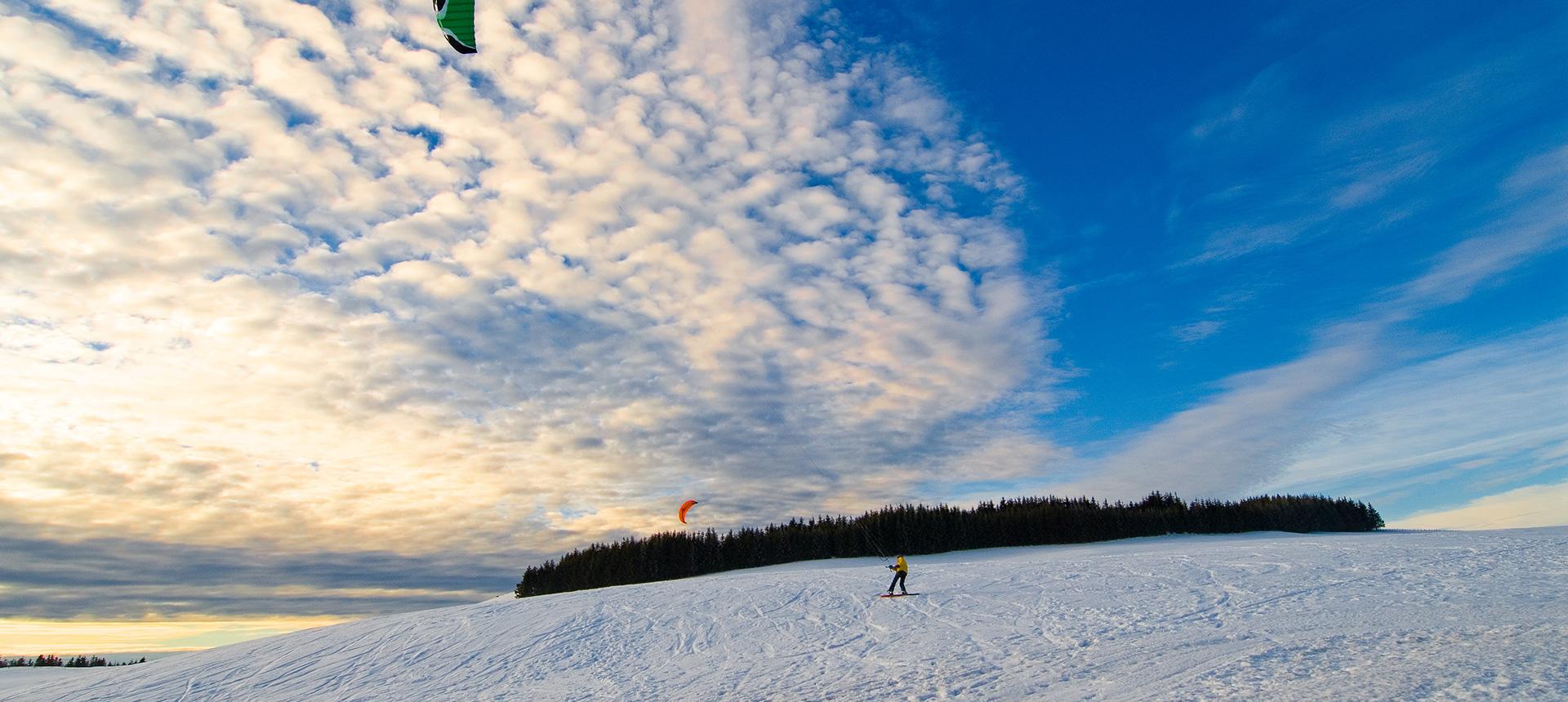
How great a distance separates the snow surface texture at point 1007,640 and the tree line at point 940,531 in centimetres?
2847

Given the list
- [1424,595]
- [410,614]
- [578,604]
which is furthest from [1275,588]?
[410,614]

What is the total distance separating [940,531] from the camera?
187 feet

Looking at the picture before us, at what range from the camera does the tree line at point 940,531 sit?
5609 cm

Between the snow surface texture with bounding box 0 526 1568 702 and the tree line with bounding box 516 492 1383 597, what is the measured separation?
2847cm

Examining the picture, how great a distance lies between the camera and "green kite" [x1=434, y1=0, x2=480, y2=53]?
1073 centimetres

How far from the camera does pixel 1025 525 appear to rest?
56.3 metres

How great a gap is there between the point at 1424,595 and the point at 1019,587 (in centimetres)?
927

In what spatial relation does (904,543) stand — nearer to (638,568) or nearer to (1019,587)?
(638,568)

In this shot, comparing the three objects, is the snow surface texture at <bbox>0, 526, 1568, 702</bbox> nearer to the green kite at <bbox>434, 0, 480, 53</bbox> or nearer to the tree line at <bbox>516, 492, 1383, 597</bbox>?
the green kite at <bbox>434, 0, 480, 53</bbox>

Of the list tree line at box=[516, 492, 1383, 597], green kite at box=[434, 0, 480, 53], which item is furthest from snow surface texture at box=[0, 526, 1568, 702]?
tree line at box=[516, 492, 1383, 597]

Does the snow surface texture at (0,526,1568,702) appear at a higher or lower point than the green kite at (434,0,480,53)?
lower

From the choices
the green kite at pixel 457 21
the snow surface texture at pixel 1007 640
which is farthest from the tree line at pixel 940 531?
the green kite at pixel 457 21

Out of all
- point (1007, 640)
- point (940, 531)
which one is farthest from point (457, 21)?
point (940, 531)

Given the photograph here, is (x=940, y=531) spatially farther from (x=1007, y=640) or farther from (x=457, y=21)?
(x=457, y=21)
